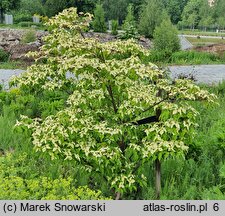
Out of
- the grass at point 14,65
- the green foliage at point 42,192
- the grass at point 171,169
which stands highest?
the green foliage at point 42,192

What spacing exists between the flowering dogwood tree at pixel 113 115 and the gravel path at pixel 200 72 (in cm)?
722

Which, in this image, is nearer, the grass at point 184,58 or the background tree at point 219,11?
the grass at point 184,58

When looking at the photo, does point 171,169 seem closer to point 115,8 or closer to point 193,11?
point 115,8

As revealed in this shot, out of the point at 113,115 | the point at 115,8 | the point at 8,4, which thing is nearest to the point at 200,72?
the point at 113,115

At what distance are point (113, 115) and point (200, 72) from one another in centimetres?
904

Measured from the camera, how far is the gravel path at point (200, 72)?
11527 mm

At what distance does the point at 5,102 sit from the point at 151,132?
4495 millimetres

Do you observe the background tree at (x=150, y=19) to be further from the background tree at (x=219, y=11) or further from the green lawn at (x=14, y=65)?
the background tree at (x=219, y=11)

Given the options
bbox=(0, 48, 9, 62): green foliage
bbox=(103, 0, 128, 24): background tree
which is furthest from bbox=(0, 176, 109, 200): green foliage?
bbox=(103, 0, 128, 24): background tree

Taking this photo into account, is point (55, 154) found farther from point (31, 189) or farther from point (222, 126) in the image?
point (222, 126)

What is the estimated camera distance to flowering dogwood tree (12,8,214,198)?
3791 millimetres

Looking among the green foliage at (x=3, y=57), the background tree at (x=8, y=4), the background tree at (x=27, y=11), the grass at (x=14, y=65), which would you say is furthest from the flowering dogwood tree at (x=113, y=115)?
the background tree at (x=27, y=11)

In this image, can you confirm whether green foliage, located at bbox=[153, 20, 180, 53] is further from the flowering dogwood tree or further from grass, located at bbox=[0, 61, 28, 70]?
the flowering dogwood tree

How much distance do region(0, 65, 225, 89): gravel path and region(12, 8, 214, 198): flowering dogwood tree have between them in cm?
722
